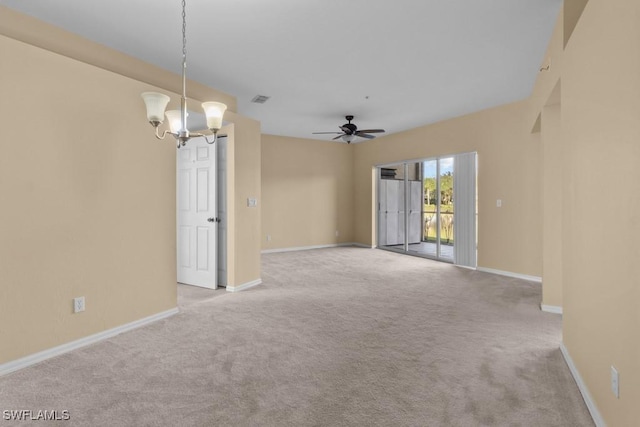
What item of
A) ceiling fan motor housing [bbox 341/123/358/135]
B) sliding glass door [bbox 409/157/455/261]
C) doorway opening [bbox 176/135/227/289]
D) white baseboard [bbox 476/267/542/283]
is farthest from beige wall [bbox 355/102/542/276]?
doorway opening [bbox 176/135/227/289]

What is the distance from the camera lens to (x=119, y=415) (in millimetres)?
1941

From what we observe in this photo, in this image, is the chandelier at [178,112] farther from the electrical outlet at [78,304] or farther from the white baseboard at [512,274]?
the white baseboard at [512,274]

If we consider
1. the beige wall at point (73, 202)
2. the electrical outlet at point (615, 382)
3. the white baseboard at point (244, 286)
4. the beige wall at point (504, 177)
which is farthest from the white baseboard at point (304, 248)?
the electrical outlet at point (615, 382)

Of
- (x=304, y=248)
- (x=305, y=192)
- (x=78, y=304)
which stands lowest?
(x=304, y=248)

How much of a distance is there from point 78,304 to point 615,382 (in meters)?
3.64

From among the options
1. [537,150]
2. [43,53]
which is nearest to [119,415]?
[43,53]

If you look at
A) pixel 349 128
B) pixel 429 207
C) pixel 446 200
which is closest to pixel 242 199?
pixel 349 128

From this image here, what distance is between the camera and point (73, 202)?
2848mm

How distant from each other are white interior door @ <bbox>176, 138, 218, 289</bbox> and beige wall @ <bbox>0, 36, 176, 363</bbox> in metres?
1.08

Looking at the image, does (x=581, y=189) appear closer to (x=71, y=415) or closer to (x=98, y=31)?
(x=71, y=415)

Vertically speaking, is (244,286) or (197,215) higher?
(197,215)

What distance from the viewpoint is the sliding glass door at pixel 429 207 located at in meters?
6.27

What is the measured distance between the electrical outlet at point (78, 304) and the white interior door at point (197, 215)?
6.34 ft

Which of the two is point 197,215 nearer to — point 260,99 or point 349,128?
point 260,99
